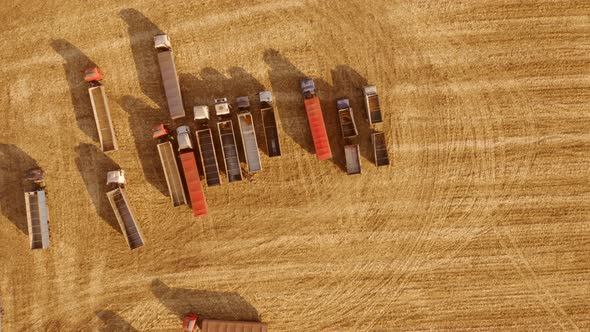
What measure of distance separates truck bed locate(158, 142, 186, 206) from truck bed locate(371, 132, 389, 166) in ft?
38.2

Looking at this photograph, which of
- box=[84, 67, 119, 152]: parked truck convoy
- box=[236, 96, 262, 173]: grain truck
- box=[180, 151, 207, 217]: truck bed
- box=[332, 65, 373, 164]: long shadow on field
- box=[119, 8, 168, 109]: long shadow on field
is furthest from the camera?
box=[332, 65, 373, 164]: long shadow on field

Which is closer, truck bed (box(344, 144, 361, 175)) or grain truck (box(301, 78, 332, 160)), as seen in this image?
grain truck (box(301, 78, 332, 160))

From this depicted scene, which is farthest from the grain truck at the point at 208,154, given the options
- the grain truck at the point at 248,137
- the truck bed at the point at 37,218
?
the truck bed at the point at 37,218

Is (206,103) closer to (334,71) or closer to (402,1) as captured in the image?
(334,71)

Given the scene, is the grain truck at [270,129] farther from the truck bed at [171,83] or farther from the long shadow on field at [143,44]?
the long shadow on field at [143,44]

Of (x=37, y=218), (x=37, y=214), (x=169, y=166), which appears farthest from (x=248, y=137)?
(x=37, y=218)

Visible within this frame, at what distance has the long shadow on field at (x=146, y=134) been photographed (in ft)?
64.4

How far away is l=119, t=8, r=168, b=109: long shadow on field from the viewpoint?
19562mm

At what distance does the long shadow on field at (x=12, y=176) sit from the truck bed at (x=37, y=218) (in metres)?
1.28

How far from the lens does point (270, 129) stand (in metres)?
19.7

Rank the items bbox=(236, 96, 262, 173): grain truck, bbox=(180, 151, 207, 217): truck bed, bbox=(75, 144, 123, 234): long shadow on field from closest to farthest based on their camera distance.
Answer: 1. bbox=(180, 151, 207, 217): truck bed
2. bbox=(236, 96, 262, 173): grain truck
3. bbox=(75, 144, 123, 234): long shadow on field

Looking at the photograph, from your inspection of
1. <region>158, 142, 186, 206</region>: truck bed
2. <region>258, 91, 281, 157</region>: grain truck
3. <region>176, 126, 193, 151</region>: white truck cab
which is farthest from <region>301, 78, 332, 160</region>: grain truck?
<region>158, 142, 186, 206</region>: truck bed

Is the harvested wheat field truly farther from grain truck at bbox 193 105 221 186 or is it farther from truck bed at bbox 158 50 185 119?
grain truck at bbox 193 105 221 186

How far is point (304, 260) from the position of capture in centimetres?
2027
